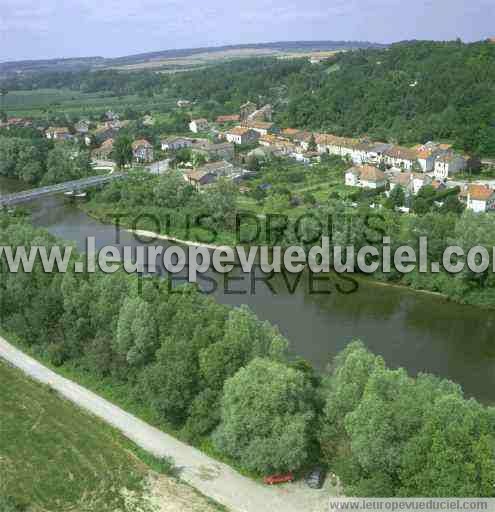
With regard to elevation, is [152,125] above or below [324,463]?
above

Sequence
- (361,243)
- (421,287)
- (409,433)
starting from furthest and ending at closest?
(361,243), (421,287), (409,433)

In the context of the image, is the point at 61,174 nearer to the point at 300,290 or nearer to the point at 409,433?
the point at 300,290

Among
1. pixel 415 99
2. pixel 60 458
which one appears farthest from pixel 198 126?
pixel 60 458

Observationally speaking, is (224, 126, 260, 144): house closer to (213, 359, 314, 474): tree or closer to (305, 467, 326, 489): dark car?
(213, 359, 314, 474): tree

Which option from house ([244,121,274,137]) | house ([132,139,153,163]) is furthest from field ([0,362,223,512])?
house ([244,121,274,137])

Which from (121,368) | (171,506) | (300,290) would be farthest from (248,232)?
(171,506)

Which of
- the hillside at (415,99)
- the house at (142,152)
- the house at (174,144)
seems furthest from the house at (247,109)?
the house at (142,152)
